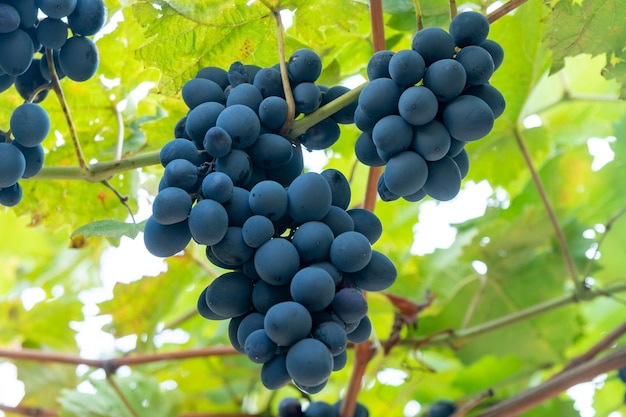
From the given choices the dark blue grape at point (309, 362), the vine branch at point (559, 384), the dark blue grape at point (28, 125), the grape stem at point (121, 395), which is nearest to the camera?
the dark blue grape at point (309, 362)

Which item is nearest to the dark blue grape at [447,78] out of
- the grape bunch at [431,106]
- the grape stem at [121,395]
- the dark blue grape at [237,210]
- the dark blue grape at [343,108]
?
the grape bunch at [431,106]

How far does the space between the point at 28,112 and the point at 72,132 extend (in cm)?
12

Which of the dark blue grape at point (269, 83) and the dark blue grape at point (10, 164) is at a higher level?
the dark blue grape at point (269, 83)

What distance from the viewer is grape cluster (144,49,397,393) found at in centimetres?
62

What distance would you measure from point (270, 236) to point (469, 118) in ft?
0.72

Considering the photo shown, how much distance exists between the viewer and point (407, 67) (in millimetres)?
678

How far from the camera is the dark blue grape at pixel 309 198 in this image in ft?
2.18

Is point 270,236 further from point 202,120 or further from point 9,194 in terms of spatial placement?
point 9,194

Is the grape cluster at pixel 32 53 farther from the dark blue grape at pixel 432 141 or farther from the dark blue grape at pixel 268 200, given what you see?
the dark blue grape at pixel 432 141

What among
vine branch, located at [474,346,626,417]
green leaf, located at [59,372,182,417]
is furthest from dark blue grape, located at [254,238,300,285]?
green leaf, located at [59,372,182,417]

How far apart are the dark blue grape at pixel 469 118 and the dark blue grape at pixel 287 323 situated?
0.75 feet

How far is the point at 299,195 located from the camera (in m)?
0.67

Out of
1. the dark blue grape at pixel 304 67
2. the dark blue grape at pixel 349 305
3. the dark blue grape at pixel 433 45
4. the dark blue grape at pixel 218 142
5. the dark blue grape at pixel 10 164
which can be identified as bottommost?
the dark blue grape at pixel 10 164

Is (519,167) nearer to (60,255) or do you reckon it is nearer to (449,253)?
(449,253)
